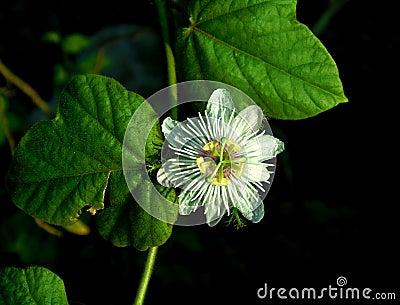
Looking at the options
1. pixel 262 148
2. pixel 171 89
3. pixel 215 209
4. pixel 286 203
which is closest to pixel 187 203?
pixel 215 209

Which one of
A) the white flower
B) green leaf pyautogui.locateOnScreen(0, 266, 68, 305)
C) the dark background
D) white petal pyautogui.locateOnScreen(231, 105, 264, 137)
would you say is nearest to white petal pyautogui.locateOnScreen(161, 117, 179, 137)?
the white flower

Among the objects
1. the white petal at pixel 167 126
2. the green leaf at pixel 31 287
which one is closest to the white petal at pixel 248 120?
the white petal at pixel 167 126

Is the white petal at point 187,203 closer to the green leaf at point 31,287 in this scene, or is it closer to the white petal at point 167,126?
the white petal at point 167,126

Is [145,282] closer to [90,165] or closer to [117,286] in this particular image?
[90,165]

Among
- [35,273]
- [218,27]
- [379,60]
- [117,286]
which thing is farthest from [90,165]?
[379,60]

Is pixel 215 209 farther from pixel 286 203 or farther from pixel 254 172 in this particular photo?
pixel 286 203

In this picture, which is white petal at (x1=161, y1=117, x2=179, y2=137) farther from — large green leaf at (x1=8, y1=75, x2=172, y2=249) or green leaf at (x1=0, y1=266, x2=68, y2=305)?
green leaf at (x1=0, y1=266, x2=68, y2=305)
